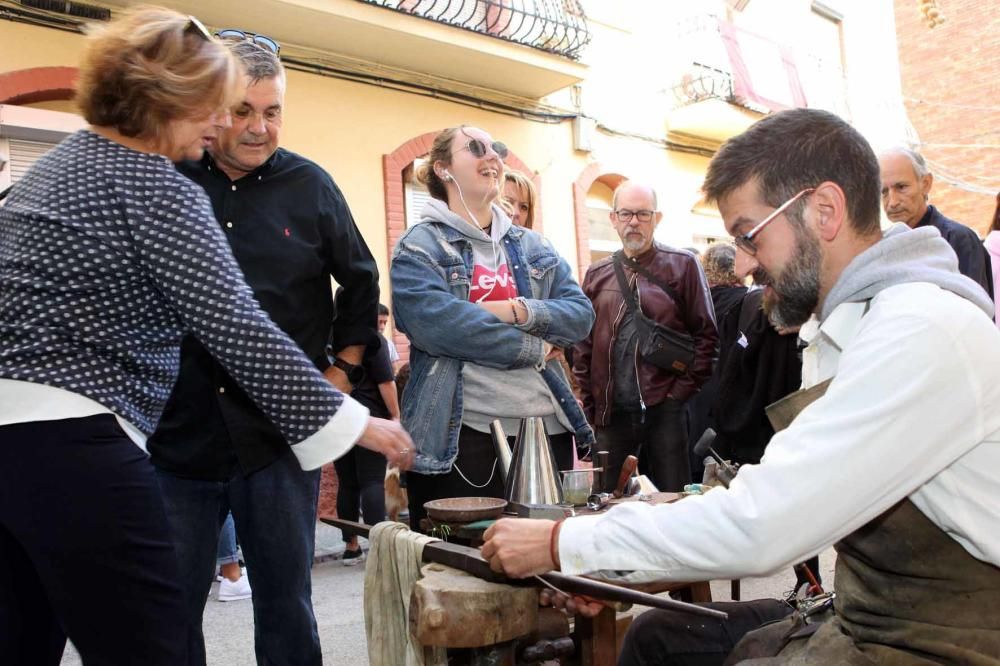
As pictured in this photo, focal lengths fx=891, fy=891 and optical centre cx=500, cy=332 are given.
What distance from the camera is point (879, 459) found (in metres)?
1.46

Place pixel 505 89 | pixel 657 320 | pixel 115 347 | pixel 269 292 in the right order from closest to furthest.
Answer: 1. pixel 115 347
2. pixel 269 292
3. pixel 657 320
4. pixel 505 89

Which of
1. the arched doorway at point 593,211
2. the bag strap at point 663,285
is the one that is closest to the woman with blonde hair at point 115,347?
the bag strap at point 663,285

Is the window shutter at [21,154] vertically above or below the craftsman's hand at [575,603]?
above

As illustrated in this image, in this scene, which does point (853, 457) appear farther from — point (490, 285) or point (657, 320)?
point (657, 320)

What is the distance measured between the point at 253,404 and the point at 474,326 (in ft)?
2.64

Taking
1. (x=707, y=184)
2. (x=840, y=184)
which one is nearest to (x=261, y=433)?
(x=707, y=184)

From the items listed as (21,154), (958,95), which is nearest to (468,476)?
(21,154)

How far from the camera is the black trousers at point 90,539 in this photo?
1.66m

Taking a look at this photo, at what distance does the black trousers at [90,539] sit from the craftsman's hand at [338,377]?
3.47ft

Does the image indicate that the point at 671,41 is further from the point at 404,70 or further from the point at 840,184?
the point at 840,184

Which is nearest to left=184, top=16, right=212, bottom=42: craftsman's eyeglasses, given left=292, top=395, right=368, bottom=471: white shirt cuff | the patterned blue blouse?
the patterned blue blouse

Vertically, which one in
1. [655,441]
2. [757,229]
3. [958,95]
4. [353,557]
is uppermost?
[958,95]

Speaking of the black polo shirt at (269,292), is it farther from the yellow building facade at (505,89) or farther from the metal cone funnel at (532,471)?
the yellow building facade at (505,89)

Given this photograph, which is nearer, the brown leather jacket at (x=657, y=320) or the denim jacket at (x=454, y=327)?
the denim jacket at (x=454, y=327)
